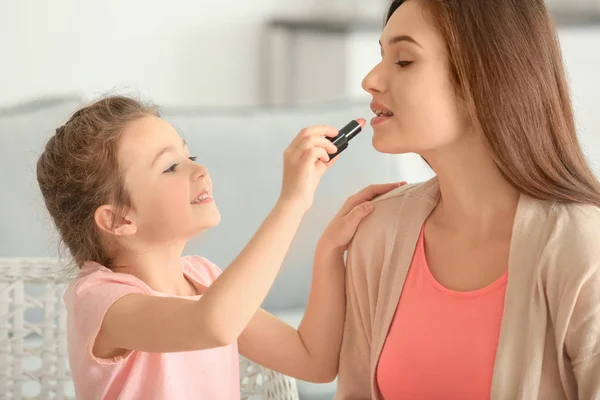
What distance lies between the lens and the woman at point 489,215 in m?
1.13

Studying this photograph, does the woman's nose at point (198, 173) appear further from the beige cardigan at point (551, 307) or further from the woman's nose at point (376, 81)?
the beige cardigan at point (551, 307)

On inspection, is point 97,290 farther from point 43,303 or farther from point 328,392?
point 328,392

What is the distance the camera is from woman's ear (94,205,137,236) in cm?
124

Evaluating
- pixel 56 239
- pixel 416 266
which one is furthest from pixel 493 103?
pixel 56 239

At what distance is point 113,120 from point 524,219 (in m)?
0.57

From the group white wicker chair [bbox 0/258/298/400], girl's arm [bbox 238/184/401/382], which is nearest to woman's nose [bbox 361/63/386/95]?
girl's arm [bbox 238/184/401/382]

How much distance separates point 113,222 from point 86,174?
7 centimetres

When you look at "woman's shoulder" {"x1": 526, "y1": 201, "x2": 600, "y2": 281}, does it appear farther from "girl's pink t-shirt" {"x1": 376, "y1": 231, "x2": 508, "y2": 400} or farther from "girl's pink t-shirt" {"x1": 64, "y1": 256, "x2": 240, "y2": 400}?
"girl's pink t-shirt" {"x1": 64, "y1": 256, "x2": 240, "y2": 400}

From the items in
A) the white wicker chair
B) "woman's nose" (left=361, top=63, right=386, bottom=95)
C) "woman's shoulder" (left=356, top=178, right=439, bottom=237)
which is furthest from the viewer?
the white wicker chair

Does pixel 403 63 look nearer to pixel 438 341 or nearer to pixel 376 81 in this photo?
pixel 376 81

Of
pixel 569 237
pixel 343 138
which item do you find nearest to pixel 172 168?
pixel 343 138

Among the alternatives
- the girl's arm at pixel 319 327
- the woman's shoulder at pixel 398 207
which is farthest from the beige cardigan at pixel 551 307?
the girl's arm at pixel 319 327

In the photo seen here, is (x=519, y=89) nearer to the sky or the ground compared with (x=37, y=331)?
nearer to the sky

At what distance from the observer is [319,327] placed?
1340mm
